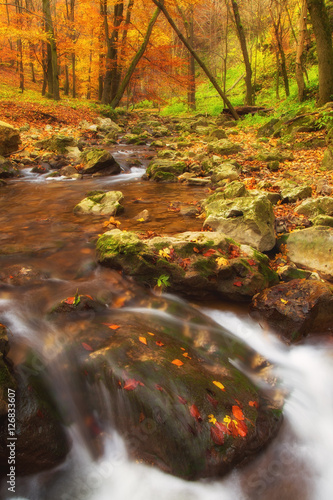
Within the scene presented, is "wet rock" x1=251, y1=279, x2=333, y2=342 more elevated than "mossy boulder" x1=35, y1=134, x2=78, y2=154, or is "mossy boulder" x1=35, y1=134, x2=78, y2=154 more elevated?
"mossy boulder" x1=35, y1=134, x2=78, y2=154

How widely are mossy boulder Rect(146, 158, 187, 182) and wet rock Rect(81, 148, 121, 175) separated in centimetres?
126

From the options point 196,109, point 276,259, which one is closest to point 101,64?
point 196,109

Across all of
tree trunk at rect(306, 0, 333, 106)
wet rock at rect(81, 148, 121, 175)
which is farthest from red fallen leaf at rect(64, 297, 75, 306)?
tree trunk at rect(306, 0, 333, 106)

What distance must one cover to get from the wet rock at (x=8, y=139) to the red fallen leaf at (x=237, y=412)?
418 inches

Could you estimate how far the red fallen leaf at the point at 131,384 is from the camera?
8.10 ft

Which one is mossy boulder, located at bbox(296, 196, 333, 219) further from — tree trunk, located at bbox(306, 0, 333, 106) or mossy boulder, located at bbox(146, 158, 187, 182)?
tree trunk, located at bbox(306, 0, 333, 106)

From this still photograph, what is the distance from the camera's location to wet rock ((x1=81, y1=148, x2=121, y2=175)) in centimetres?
986

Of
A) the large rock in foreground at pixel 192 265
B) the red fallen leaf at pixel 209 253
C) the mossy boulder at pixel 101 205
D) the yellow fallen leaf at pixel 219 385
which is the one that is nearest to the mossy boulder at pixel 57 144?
the mossy boulder at pixel 101 205

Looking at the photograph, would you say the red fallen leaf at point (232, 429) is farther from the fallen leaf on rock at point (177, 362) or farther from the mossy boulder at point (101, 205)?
the mossy boulder at point (101, 205)

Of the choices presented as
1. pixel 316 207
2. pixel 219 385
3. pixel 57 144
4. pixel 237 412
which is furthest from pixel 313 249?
pixel 57 144

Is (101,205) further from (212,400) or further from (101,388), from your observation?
(212,400)

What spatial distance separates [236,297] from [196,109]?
91.9 feet

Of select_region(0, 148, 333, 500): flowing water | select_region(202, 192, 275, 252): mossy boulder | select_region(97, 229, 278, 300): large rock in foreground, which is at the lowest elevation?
select_region(0, 148, 333, 500): flowing water

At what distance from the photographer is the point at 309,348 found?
3.43m
